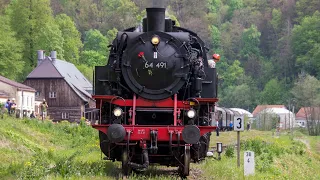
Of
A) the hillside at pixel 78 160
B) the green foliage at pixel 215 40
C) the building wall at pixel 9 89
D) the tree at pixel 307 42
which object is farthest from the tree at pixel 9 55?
the green foliage at pixel 215 40

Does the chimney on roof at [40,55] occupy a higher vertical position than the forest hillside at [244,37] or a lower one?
lower

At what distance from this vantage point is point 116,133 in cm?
1448

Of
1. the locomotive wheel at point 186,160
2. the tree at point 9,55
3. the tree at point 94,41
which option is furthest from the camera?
the tree at point 94,41

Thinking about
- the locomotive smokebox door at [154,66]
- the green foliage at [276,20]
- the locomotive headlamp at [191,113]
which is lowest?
the locomotive headlamp at [191,113]

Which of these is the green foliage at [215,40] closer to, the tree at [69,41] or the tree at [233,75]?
the tree at [233,75]

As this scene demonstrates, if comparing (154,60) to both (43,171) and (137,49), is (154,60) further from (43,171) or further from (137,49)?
(43,171)

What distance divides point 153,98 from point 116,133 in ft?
4.56

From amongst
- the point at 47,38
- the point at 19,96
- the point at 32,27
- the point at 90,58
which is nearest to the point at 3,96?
the point at 19,96

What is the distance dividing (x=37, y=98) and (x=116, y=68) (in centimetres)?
5315

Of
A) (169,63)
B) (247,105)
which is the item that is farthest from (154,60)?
(247,105)

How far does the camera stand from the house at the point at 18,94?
5644cm

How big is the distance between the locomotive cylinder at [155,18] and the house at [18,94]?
130 ft

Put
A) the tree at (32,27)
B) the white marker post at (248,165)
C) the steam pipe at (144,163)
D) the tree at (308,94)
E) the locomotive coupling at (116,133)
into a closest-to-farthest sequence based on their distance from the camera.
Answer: the locomotive coupling at (116,133) → the steam pipe at (144,163) → the white marker post at (248,165) → the tree at (32,27) → the tree at (308,94)

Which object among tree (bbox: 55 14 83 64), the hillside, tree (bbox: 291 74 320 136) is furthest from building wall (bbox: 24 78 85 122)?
tree (bbox: 291 74 320 136)
